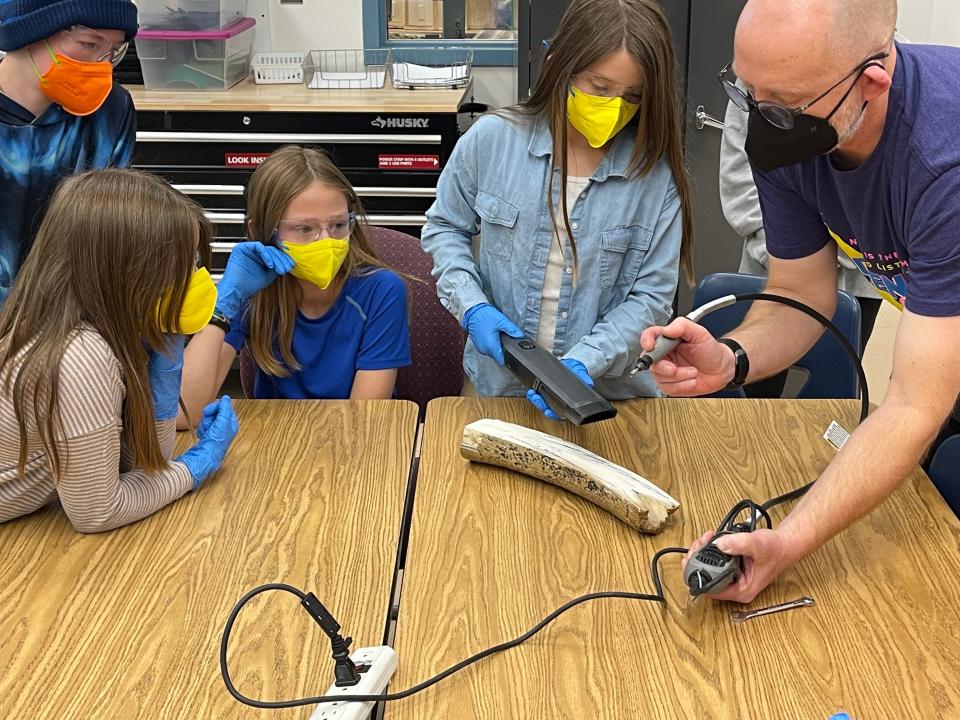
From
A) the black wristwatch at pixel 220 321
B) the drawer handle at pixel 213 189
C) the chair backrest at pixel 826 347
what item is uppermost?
the black wristwatch at pixel 220 321

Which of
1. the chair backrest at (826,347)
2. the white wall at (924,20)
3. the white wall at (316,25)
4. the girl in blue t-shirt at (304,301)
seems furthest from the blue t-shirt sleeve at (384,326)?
the white wall at (924,20)

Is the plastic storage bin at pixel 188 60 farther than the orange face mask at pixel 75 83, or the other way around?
the plastic storage bin at pixel 188 60

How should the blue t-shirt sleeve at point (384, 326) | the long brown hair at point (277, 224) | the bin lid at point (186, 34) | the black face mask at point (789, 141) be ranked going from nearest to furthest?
the black face mask at point (789, 141), the long brown hair at point (277, 224), the blue t-shirt sleeve at point (384, 326), the bin lid at point (186, 34)

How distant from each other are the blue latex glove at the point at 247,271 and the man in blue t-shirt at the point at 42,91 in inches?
14.7

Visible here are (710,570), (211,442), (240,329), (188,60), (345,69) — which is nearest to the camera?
(710,570)

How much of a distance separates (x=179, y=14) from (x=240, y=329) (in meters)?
1.97

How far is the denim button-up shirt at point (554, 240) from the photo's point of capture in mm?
1799

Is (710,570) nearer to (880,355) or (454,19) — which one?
(880,355)

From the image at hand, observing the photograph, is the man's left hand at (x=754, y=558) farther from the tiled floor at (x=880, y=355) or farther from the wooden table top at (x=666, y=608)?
the tiled floor at (x=880, y=355)

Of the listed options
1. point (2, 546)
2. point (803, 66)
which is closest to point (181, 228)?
point (2, 546)

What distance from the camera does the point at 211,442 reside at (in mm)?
1514

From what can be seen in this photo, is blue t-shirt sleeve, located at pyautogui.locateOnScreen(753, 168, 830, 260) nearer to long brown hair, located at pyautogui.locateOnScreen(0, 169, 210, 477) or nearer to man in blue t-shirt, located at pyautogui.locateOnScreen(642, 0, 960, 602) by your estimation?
man in blue t-shirt, located at pyautogui.locateOnScreen(642, 0, 960, 602)

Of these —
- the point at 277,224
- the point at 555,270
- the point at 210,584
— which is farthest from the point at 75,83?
the point at 210,584

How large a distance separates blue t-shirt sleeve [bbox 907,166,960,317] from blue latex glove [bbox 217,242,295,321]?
106cm
